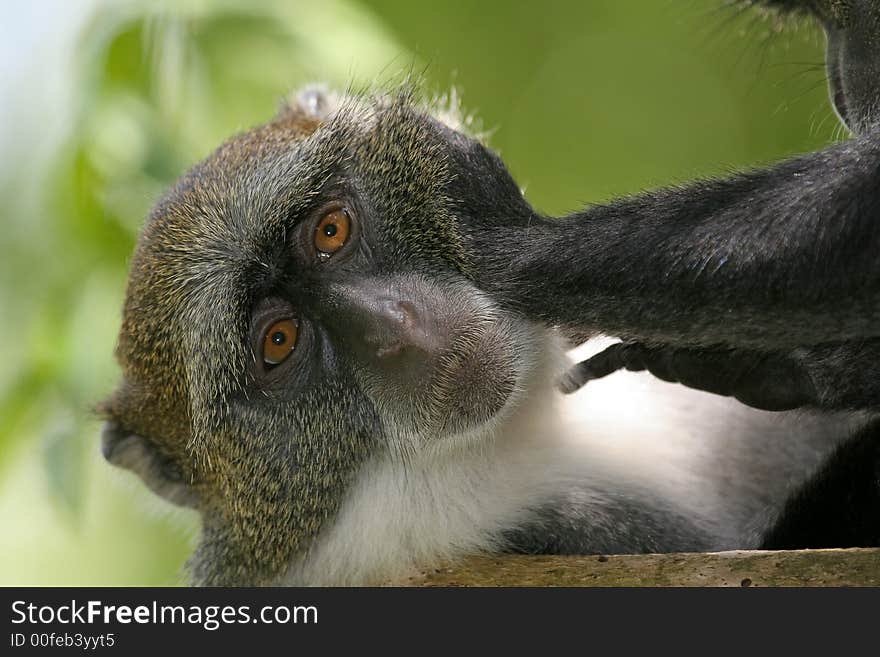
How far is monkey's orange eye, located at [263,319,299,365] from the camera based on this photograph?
3037 mm

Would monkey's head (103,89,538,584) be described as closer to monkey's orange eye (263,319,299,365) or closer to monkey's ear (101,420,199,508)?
monkey's orange eye (263,319,299,365)

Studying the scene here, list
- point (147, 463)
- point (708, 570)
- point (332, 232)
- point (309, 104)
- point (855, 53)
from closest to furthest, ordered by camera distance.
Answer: point (708, 570) < point (855, 53) < point (332, 232) < point (147, 463) < point (309, 104)

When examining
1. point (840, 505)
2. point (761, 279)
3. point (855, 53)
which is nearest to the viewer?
point (761, 279)

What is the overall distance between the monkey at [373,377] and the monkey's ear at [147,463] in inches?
3.0

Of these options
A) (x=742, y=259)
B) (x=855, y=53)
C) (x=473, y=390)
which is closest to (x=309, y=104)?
(x=473, y=390)

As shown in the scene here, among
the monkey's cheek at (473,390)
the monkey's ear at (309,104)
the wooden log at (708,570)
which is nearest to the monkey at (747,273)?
the monkey's cheek at (473,390)

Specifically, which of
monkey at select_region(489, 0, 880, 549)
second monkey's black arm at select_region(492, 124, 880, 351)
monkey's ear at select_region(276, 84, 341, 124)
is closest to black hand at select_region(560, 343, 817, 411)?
monkey at select_region(489, 0, 880, 549)

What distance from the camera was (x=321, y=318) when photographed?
3.00m

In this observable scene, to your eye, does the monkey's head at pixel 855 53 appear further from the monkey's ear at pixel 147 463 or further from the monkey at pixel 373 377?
the monkey's ear at pixel 147 463

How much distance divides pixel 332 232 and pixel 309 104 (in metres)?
1.01

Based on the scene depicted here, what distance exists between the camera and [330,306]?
2.96 metres

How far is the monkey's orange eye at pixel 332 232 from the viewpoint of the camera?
3.01 metres

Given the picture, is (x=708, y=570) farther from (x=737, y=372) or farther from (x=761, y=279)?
(x=761, y=279)
